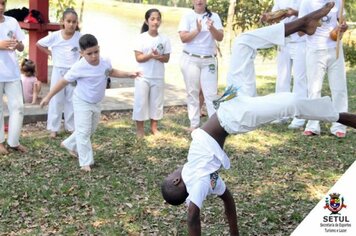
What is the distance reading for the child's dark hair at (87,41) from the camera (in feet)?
19.2

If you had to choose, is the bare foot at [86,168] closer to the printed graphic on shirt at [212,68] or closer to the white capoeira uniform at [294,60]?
the printed graphic on shirt at [212,68]

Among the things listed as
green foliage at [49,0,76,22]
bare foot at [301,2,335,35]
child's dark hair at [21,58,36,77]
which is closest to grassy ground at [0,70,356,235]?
child's dark hair at [21,58,36,77]

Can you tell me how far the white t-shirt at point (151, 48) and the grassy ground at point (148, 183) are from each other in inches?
33.6

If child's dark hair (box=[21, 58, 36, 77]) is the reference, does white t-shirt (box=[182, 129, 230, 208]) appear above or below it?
above

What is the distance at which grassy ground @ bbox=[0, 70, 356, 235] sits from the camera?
15.6 feet

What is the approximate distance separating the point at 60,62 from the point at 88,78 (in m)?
1.52

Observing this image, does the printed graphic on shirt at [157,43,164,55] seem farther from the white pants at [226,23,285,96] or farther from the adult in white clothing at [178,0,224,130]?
the white pants at [226,23,285,96]

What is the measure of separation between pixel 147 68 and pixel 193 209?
12.2 ft

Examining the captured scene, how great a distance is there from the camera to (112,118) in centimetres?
881

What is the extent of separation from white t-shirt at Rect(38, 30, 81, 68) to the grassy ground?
40.5 inches

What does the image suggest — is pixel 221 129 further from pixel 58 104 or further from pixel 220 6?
pixel 220 6

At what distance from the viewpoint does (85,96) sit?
19.8 feet

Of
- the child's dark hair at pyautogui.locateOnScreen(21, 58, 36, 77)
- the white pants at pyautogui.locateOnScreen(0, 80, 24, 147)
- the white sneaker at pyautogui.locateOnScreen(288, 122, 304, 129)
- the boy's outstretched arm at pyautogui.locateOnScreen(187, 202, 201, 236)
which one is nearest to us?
the boy's outstretched arm at pyautogui.locateOnScreen(187, 202, 201, 236)

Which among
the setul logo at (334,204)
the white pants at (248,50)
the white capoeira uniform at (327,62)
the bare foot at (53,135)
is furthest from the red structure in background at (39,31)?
the setul logo at (334,204)
